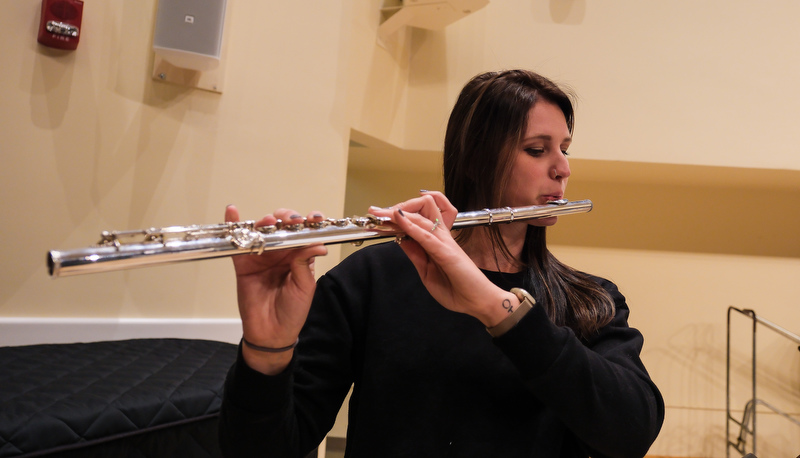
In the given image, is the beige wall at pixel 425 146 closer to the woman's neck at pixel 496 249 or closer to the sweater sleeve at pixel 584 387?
Answer: the woman's neck at pixel 496 249

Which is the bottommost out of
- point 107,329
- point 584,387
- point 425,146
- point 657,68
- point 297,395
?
point 107,329

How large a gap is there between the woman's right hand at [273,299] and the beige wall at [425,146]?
1.15 metres

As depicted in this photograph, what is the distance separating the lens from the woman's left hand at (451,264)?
856mm

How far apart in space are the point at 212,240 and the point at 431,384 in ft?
1.45

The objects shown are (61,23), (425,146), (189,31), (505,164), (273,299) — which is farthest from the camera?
(425,146)

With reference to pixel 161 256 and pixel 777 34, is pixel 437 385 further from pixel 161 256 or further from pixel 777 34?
pixel 777 34

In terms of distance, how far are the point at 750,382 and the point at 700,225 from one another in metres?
0.98

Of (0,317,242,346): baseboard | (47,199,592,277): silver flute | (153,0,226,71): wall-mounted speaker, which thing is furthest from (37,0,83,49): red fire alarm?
(47,199,592,277): silver flute

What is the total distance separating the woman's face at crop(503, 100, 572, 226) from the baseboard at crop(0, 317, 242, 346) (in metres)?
1.27

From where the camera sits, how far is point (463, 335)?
1.05 m

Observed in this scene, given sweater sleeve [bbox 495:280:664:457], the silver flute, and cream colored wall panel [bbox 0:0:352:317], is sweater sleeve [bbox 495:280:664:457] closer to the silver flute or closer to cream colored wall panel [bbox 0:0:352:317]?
the silver flute

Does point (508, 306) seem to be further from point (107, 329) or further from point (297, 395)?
point (107, 329)

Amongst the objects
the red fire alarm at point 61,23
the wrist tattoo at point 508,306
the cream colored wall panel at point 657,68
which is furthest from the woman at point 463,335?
the cream colored wall panel at point 657,68

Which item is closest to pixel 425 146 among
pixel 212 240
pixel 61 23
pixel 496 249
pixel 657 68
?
pixel 657 68
